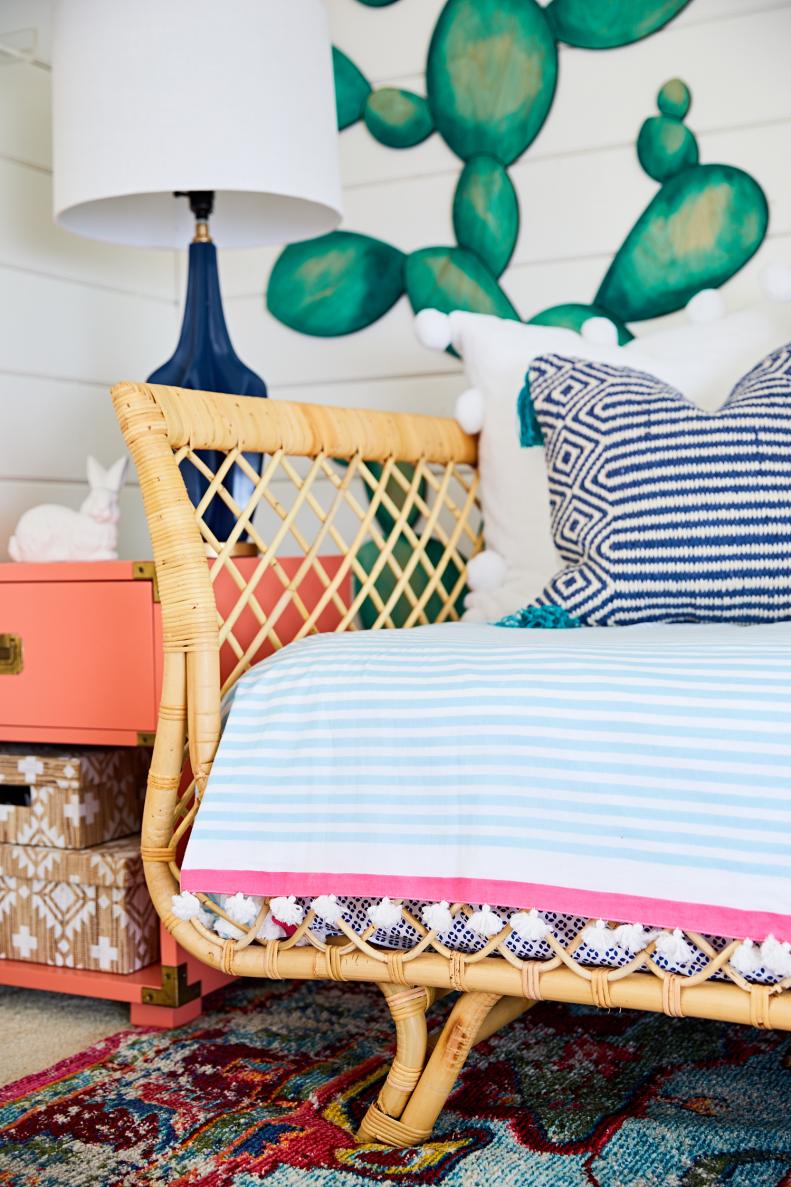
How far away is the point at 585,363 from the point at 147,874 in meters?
0.79

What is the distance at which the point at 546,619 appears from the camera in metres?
1.31

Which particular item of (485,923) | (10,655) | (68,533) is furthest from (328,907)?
(68,533)

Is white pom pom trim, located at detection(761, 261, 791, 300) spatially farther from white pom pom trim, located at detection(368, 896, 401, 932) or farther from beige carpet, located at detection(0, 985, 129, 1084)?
beige carpet, located at detection(0, 985, 129, 1084)

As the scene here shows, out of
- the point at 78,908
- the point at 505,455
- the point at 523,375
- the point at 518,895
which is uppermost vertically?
the point at 523,375

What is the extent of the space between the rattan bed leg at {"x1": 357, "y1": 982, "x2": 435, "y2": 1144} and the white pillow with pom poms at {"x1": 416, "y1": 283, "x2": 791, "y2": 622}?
2.13 feet

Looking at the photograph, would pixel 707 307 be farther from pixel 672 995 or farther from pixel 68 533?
pixel 672 995

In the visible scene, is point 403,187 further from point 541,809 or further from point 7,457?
point 541,809

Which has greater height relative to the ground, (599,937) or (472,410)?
(472,410)

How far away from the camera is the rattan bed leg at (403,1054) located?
1.07 metres

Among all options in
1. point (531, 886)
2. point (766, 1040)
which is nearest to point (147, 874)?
point (531, 886)

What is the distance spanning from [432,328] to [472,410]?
0.42 feet

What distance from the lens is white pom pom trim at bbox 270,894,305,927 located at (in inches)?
41.7

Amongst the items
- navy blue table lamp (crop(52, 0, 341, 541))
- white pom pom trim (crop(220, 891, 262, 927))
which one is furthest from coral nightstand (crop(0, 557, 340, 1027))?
white pom pom trim (crop(220, 891, 262, 927))

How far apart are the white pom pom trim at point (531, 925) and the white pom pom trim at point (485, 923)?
2 centimetres
